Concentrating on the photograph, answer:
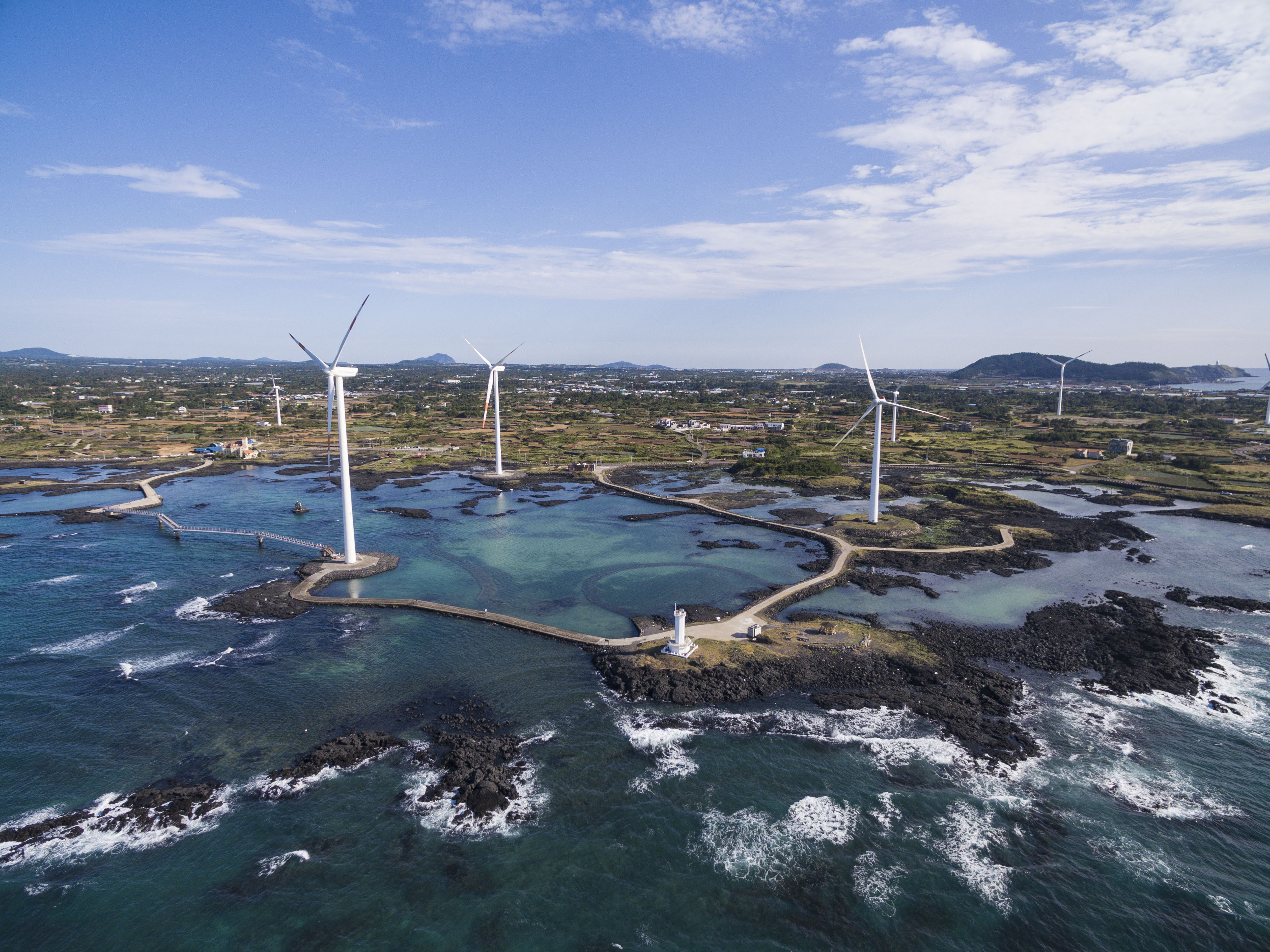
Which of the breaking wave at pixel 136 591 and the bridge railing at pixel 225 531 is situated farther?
the bridge railing at pixel 225 531

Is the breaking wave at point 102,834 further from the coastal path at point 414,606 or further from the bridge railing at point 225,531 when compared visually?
the bridge railing at point 225,531

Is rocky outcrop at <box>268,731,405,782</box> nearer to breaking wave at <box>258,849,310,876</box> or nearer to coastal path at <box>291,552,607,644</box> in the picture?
breaking wave at <box>258,849,310,876</box>

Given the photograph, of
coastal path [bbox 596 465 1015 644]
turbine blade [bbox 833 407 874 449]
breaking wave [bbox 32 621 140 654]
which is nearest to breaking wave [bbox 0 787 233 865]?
breaking wave [bbox 32 621 140 654]

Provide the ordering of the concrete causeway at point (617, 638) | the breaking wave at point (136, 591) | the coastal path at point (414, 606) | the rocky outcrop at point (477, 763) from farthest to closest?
1. the breaking wave at point (136, 591)
2. the coastal path at point (414, 606)
3. the concrete causeway at point (617, 638)
4. the rocky outcrop at point (477, 763)

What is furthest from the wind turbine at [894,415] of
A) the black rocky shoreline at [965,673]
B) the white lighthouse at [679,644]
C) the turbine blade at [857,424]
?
the white lighthouse at [679,644]

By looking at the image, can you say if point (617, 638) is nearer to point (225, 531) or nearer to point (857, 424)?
point (857, 424)

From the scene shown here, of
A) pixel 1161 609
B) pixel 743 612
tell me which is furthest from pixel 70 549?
pixel 1161 609

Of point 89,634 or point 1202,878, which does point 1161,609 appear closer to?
point 1202,878
